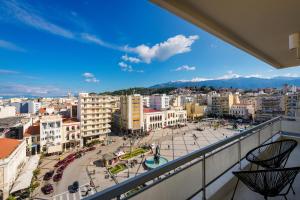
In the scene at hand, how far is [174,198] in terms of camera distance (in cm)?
128

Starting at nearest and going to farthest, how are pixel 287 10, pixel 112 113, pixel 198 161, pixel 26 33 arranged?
pixel 198 161, pixel 287 10, pixel 112 113, pixel 26 33

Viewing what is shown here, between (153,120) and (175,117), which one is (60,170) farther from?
(175,117)

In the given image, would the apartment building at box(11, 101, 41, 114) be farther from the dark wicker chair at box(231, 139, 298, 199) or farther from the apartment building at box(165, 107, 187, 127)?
the dark wicker chair at box(231, 139, 298, 199)

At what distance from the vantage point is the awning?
13.6 metres

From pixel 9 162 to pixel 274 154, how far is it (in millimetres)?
16789

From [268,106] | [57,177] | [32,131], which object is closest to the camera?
[57,177]

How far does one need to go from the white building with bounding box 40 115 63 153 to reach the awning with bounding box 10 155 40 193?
5.90ft

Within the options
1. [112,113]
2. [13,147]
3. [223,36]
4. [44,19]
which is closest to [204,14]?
[223,36]

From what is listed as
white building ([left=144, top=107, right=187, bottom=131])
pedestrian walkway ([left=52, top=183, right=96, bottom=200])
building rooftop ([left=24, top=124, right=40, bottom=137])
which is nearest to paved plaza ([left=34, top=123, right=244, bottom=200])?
pedestrian walkway ([left=52, top=183, right=96, bottom=200])

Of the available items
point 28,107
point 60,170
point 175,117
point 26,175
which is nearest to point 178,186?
point 60,170

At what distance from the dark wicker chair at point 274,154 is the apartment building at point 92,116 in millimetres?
24836

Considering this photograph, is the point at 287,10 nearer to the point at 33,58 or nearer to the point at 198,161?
the point at 198,161

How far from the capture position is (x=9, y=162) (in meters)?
13.5

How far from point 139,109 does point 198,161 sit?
29.1 meters
